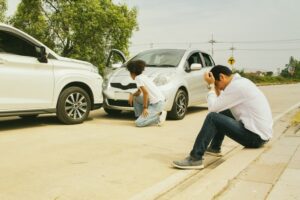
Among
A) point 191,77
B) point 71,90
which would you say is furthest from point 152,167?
point 191,77

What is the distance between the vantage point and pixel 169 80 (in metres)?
9.80

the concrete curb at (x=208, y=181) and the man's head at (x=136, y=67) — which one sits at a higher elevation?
the man's head at (x=136, y=67)

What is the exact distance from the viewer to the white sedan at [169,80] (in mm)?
9664

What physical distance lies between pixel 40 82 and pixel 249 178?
469cm

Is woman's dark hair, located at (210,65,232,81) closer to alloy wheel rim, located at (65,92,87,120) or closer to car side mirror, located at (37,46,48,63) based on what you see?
car side mirror, located at (37,46,48,63)

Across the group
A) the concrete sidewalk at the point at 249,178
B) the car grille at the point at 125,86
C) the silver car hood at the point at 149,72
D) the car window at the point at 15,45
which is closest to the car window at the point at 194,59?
the silver car hood at the point at 149,72

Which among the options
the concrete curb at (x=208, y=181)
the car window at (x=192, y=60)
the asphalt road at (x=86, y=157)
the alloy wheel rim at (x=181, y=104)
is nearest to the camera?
the concrete curb at (x=208, y=181)

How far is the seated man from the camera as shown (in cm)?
541

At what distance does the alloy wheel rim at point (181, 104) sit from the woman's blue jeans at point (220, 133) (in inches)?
154

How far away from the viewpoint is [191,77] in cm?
1065

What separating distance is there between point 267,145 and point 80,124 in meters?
3.90

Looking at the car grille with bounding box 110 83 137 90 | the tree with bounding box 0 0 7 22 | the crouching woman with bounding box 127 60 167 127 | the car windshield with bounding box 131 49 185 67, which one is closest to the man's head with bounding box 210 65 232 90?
the crouching woman with bounding box 127 60 167 127

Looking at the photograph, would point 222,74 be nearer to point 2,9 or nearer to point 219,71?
point 219,71

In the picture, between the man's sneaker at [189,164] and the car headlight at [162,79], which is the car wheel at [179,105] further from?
the man's sneaker at [189,164]
